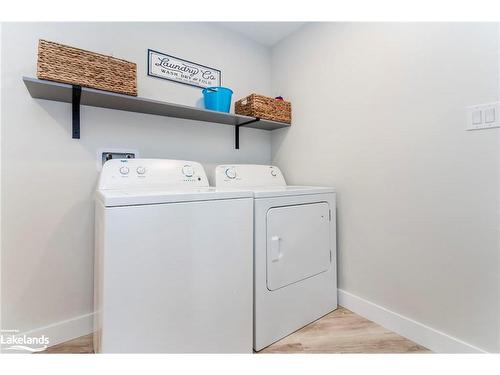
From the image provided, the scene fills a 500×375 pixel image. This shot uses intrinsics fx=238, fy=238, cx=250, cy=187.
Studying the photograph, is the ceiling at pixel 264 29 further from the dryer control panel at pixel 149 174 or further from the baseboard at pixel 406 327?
the baseboard at pixel 406 327

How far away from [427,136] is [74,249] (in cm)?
218

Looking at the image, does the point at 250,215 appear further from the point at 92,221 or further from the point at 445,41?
the point at 445,41

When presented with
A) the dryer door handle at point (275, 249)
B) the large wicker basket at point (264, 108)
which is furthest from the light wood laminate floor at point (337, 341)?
the large wicker basket at point (264, 108)

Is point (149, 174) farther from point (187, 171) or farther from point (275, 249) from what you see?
point (275, 249)

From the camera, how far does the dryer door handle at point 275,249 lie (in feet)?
4.46

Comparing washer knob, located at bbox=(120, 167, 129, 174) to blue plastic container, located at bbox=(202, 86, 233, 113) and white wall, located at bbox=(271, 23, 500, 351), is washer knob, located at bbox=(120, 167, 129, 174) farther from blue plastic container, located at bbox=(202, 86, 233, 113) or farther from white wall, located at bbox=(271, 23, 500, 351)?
white wall, located at bbox=(271, 23, 500, 351)

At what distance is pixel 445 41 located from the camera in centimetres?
125

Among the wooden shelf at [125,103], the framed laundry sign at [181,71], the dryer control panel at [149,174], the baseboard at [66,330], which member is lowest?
the baseboard at [66,330]

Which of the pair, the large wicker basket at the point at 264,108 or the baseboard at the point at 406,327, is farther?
the large wicker basket at the point at 264,108

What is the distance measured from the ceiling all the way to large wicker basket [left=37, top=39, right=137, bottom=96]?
111cm

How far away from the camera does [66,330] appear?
1418 mm

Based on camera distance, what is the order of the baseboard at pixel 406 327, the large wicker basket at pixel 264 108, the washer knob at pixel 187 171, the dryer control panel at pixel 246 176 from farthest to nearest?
the large wicker basket at pixel 264 108
the dryer control panel at pixel 246 176
the washer knob at pixel 187 171
the baseboard at pixel 406 327

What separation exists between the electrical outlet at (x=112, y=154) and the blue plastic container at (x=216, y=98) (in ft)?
2.09
